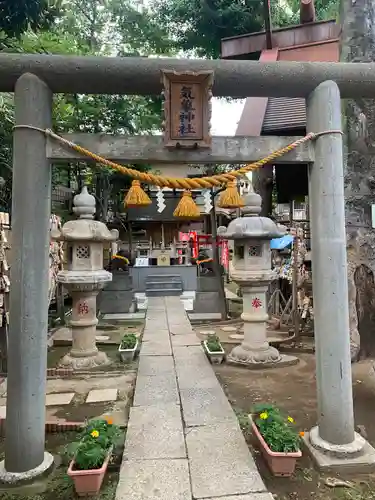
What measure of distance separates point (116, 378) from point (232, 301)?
10156 millimetres

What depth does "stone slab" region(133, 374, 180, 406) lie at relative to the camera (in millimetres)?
4551

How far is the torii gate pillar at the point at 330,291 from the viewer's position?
338cm

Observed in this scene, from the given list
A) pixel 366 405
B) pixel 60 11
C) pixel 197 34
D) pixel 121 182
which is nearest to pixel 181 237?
pixel 121 182

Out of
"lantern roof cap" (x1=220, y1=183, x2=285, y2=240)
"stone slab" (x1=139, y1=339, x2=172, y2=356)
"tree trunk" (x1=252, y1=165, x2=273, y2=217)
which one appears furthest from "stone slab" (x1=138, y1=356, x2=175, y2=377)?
"tree trunk" (x1=252, y1=165, x2=273, y2=217)

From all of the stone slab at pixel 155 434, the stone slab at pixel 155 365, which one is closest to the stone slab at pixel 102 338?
the stone slab at pixel 155 365

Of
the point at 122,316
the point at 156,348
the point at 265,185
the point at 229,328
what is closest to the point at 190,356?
the point at 156,348

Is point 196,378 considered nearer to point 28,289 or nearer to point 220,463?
point 220,463

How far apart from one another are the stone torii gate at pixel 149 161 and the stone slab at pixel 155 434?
2.60 feet

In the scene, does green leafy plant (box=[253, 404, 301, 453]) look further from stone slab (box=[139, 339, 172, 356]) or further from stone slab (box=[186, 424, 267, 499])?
stone slab (box=[139, 339, 172, 356])

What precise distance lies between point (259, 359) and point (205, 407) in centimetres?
250

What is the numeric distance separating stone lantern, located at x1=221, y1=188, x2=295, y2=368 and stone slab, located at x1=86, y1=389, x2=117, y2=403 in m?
2.41

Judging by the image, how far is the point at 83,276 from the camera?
6.71m

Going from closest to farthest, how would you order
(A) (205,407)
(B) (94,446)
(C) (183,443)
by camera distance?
(B) (94,446) → (C) (183,443) → (A) (205,407)

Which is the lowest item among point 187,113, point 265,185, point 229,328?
point 229,328
